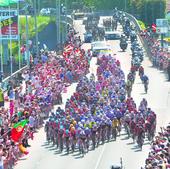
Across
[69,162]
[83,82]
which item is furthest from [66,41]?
[69,162]

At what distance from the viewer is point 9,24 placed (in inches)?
2685

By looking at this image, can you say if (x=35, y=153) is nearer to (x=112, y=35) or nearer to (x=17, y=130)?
(x=17, y=130)

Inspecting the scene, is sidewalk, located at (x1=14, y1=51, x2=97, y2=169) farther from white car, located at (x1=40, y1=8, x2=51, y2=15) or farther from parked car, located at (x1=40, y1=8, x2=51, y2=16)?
white car, located at (x1=40, y1=8, x2=51, y2=15)

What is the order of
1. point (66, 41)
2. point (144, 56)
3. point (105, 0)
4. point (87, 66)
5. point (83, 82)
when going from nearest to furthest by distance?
1. point (83, 82)
2. point (87, 66)
3. point (144, 56)
4. point (66, 41)
5. point (105, 0)

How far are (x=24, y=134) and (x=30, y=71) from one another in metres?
18.9

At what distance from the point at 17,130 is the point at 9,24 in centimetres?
2325

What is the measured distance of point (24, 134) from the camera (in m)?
46.9

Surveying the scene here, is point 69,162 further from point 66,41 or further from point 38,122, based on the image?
point 66,41

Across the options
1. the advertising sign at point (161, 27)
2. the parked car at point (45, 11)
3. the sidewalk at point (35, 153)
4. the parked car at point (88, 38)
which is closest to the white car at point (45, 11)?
the parked car at point (45, 11)

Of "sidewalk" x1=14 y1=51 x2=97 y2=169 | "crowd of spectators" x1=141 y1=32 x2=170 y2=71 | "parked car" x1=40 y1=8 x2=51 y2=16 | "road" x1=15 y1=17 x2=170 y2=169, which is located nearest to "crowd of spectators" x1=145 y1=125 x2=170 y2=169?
"road" x1=15 y1=17 x2=170 y2=169

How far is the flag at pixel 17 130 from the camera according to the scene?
45312 mm

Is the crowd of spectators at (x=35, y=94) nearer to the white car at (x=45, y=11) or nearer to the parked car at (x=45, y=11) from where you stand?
the parked car at (x=45, y=11)

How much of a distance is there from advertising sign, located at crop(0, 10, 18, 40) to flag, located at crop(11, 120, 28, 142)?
20.6 meters

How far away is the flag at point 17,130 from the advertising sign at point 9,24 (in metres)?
20.6
